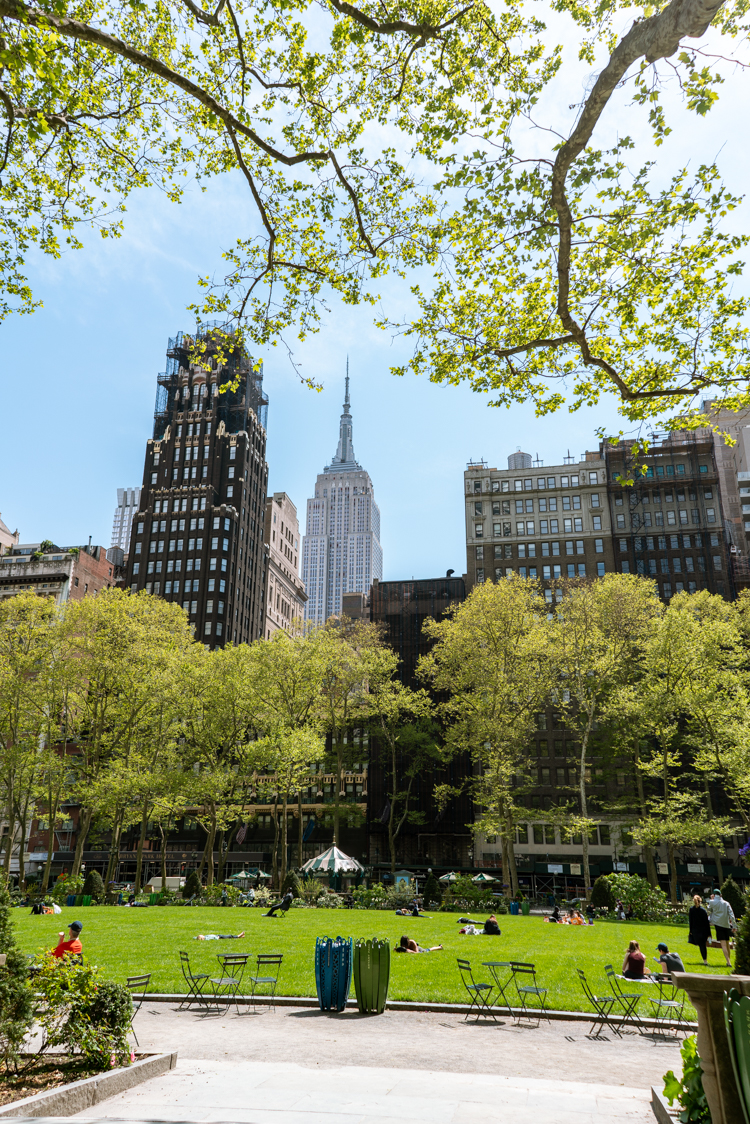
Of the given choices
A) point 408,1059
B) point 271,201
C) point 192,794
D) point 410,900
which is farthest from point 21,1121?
point 192,794

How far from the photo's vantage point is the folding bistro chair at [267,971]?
569 inches

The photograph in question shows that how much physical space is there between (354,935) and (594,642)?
27.9 metres

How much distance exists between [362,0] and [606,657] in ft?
127

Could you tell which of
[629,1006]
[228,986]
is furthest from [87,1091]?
[629,1006]

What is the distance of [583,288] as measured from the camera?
14.3m

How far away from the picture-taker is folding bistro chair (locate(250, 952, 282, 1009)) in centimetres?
1446

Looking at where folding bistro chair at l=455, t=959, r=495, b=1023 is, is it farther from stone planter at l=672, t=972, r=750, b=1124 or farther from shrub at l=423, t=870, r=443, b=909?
shrub at l=423, t=870, r=443, b=909

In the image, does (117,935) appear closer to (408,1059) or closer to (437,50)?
(408,1059)

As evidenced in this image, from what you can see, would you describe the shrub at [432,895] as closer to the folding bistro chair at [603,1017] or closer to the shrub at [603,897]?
the shrub at [603,897]

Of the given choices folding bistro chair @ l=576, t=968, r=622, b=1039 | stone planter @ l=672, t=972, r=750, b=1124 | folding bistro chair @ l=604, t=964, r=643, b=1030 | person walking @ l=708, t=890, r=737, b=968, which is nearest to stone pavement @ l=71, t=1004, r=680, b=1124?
folding bistro chair @ l=576, t=968, r=622, b=1039

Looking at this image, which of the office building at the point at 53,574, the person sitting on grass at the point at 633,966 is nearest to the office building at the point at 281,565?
the office building at the point at 53,574

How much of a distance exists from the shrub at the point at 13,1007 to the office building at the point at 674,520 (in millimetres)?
79939

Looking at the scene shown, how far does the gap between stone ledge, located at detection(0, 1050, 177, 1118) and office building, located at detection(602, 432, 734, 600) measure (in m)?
79.5

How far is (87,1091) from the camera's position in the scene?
8172 mm
